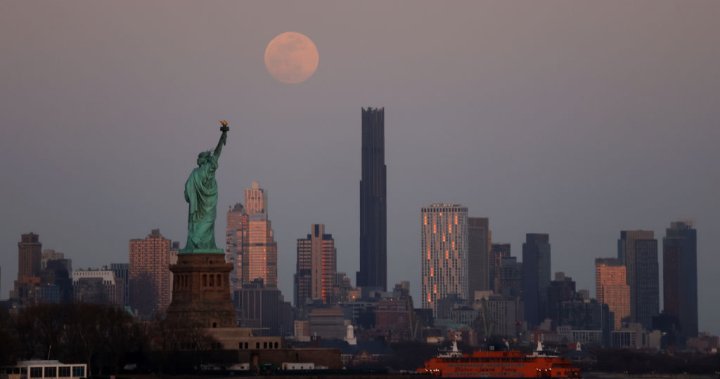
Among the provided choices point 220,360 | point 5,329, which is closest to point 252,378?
point 220,360

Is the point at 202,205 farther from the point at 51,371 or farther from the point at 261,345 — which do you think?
the point at 51,371

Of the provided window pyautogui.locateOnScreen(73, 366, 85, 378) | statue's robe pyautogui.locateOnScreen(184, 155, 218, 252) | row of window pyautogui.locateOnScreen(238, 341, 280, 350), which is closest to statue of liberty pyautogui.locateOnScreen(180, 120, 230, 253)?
statue's robe pyautogui.locateOnScreen(184, 155, 218, 252)

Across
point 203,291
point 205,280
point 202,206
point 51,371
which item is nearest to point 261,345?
point 203,291

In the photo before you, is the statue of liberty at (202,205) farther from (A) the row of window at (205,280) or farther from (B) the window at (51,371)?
(B) the window at (51,371)

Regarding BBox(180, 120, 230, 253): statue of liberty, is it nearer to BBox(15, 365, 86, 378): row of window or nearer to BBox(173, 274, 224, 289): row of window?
BBox(173, 274, 224, 289): row of window

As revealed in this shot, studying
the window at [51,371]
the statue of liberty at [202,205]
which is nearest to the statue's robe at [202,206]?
the statue of liberty at [202,205]

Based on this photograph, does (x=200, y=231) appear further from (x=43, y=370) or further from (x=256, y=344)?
(x=43, y=370)
